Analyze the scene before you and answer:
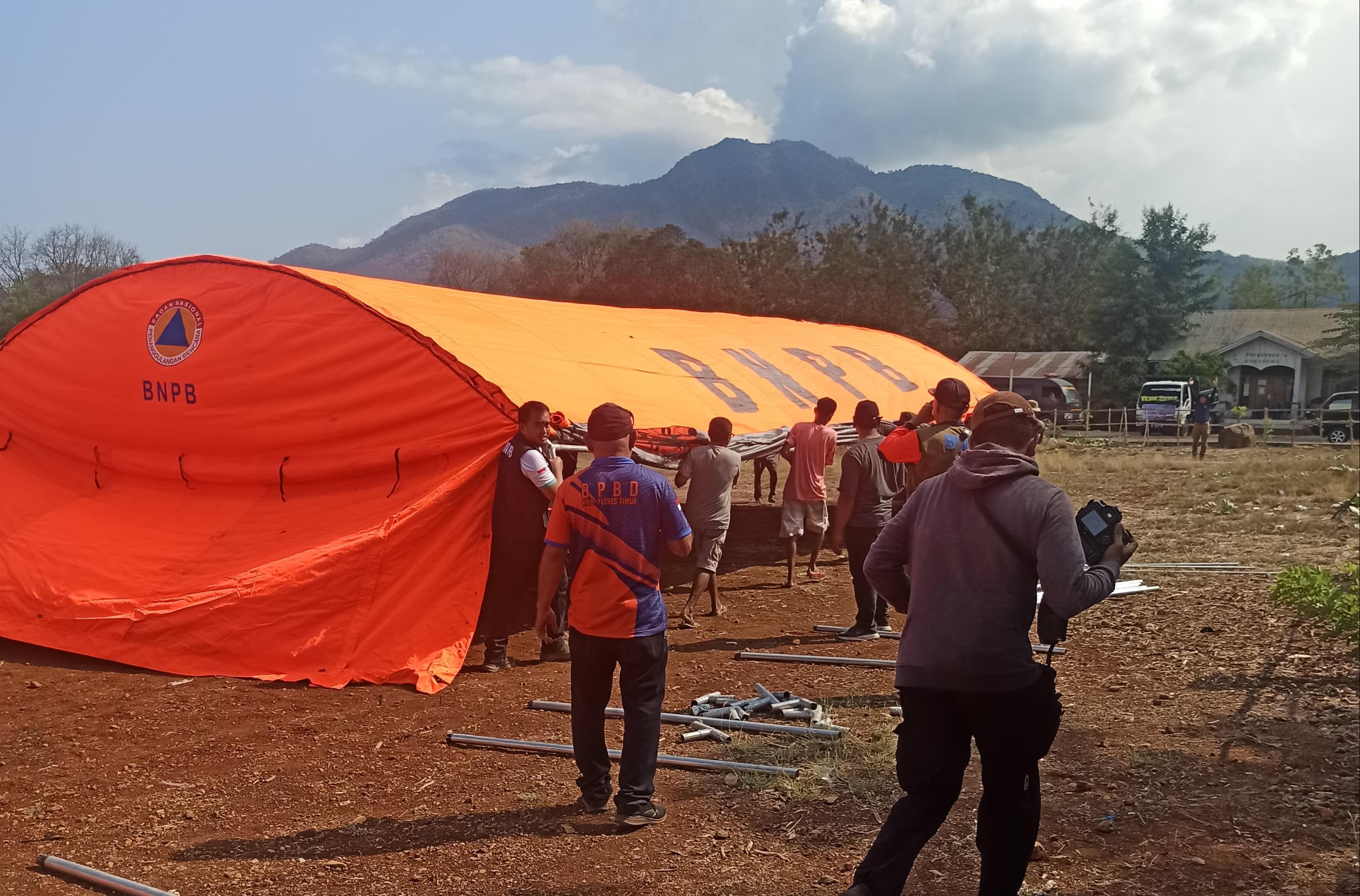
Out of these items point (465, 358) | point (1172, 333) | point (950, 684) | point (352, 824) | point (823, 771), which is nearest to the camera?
point (950, 684)

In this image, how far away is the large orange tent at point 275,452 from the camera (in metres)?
7.82

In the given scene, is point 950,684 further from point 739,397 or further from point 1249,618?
point 739,397

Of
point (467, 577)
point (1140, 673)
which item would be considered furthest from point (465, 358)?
point (1140, 673)

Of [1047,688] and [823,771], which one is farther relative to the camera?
[823,771]

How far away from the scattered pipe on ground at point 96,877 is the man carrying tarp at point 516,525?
3.50 m

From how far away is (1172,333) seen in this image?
44656mm

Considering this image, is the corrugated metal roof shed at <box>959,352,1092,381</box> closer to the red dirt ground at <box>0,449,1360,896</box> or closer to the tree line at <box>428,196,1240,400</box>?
the tree line at <box>428,196,1240,400</box>

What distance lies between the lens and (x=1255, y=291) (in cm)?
8444

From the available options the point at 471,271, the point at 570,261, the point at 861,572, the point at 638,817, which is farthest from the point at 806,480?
the point at 471,271

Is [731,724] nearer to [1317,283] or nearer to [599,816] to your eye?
[599,816]

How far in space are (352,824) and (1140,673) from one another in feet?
17.8

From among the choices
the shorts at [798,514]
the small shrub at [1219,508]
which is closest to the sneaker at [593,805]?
the shorts at [798,514]

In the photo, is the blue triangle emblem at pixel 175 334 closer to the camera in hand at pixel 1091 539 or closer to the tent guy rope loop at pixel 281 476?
the tent guy rope loop at pixel 281 476

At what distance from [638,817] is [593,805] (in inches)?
11.6
